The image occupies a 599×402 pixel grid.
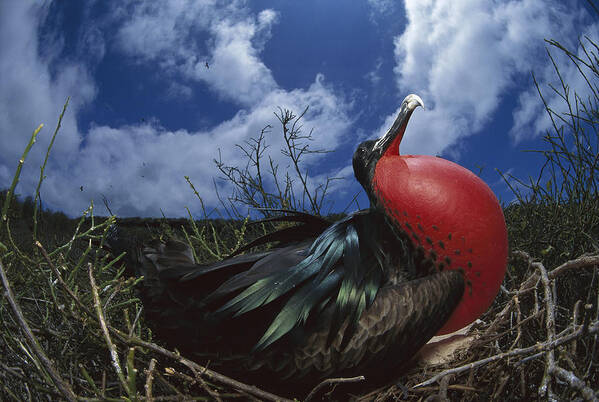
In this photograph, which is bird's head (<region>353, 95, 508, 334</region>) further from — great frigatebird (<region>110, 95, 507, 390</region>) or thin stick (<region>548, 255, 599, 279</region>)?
thin stick (<region>548, 255, 599, 279</region>)

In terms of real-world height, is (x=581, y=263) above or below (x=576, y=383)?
above

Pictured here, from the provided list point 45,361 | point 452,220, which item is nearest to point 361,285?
point 452,220

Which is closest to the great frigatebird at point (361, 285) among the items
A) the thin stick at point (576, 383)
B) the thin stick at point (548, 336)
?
the thin stick at point (548, 336)

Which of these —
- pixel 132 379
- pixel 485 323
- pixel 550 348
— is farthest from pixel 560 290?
pixel 132 379

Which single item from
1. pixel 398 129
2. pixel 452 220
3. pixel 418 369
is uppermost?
pixel 398 129

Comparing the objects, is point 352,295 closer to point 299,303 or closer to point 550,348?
point 299,303

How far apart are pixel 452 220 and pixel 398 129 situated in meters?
0.44

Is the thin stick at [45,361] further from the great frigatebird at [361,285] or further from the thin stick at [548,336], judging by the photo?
the thin stick at [548,336]

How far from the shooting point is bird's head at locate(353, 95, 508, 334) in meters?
1.54

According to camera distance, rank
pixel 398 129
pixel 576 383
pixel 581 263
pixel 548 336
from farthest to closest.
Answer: pixel 398 129 → pixel 581 263 → pixel 548 336 → pixel 576 383

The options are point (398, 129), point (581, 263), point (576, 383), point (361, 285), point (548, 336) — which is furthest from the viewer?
point (398, 129)

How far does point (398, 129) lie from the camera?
177cm

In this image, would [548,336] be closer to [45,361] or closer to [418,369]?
[418,369]

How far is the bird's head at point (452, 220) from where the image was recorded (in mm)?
1539
